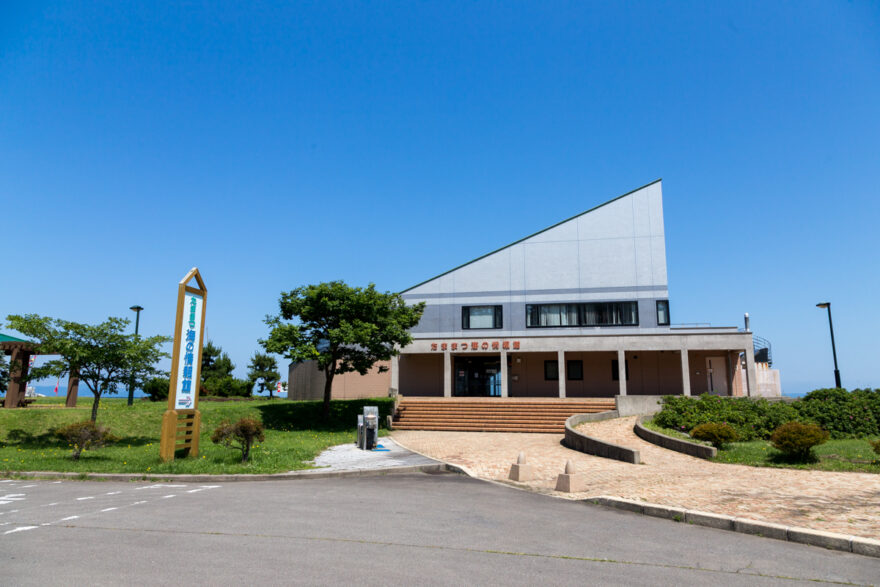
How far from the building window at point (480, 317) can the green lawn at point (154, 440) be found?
8.38 m

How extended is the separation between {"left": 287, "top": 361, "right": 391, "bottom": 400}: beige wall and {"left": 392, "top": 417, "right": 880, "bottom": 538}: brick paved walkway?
55.4 feet

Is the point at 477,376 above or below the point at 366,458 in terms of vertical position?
above

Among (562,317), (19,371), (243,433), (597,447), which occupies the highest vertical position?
(562,317)

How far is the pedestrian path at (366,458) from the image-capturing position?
1436cm

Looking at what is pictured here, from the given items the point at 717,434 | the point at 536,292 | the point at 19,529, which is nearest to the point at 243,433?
the point at 19,529

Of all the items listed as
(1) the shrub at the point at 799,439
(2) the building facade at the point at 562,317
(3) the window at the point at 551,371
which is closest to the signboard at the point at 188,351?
(1) the shrub at the point at 799,439

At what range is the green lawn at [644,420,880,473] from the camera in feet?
43.3

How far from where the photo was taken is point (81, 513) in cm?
850

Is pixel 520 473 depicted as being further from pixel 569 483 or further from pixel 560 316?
pixel 560 316

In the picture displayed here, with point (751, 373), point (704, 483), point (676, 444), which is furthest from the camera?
point (751, 373)

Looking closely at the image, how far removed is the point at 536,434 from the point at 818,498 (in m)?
13.7

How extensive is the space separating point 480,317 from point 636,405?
464 inches

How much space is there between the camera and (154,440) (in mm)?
19891

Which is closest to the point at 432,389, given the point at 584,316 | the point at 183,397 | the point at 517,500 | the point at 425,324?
the point at 425,324
